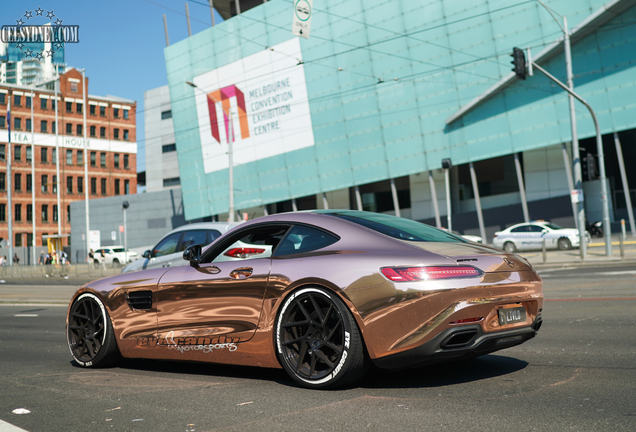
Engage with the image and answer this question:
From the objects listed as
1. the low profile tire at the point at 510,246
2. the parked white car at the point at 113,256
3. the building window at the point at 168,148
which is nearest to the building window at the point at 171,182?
the building window at the point at 168,148

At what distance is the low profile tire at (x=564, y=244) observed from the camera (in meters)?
28.5

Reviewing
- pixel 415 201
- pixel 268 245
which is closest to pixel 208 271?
pixel 268 245

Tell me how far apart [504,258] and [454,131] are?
31996 mm

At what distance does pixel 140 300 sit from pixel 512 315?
3188 mm

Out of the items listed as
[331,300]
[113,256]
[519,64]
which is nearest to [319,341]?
[331,300]

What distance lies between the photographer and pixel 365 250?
4410mm

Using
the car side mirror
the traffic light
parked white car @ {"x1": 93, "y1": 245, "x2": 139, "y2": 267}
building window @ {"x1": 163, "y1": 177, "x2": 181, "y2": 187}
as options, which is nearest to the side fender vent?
the car side mirror

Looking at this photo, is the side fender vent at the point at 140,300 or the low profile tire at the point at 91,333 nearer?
the side fender vent at the point at 140,300

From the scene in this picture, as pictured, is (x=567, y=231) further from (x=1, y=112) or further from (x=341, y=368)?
(x=1, y=112)

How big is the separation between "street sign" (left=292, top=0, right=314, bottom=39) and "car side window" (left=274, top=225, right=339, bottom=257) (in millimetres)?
19738

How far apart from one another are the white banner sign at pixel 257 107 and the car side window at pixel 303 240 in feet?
118

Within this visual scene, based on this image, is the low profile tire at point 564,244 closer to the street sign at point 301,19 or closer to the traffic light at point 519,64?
the traffic light at point 519,64

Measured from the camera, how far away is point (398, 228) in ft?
15.9

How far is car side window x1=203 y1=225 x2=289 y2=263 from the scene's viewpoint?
202 inches
